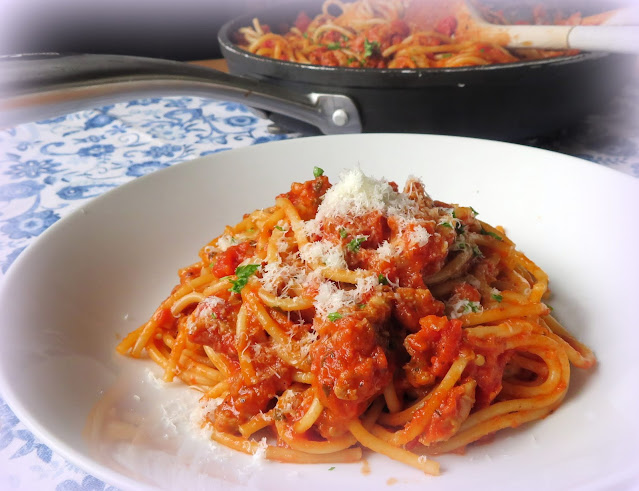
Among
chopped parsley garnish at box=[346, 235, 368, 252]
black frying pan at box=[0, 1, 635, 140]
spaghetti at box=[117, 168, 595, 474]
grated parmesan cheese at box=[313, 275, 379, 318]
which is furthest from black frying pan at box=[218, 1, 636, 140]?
grated parmesan cheese at box=[313, 275, 379, 318]

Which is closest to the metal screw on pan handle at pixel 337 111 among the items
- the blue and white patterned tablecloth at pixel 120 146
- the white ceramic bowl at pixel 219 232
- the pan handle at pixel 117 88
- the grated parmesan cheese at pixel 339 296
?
the pan handle at pixel 117 88

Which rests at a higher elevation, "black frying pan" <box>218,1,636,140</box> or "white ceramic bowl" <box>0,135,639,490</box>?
"black frying pan" <box>218,1,636,140</box>

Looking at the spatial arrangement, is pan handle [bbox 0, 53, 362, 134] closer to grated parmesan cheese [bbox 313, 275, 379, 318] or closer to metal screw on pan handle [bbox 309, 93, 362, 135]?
metal screw on pan handle [bbox 309, 93, 362, 135]

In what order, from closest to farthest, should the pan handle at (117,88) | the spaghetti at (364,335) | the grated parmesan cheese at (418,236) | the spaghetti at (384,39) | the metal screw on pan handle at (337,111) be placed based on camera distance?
1. the pan handle at (117,88)
2. the spaghetti at (364,335)
3. the grated parmesan cheese at (418,236)
4. the metal screw on pan handle at (337,111)
5. the spaghetti at (384,39)

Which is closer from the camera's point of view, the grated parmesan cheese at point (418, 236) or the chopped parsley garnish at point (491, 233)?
the grated parmesan cheese at point (418, 236)

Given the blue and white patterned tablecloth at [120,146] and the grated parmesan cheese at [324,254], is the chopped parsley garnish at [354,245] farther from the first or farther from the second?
the blue and white patterned tablecloth at [120,146]

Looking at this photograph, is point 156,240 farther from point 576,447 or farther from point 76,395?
point 576,447

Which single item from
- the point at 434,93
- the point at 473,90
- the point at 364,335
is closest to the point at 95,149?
the point at 434,93
